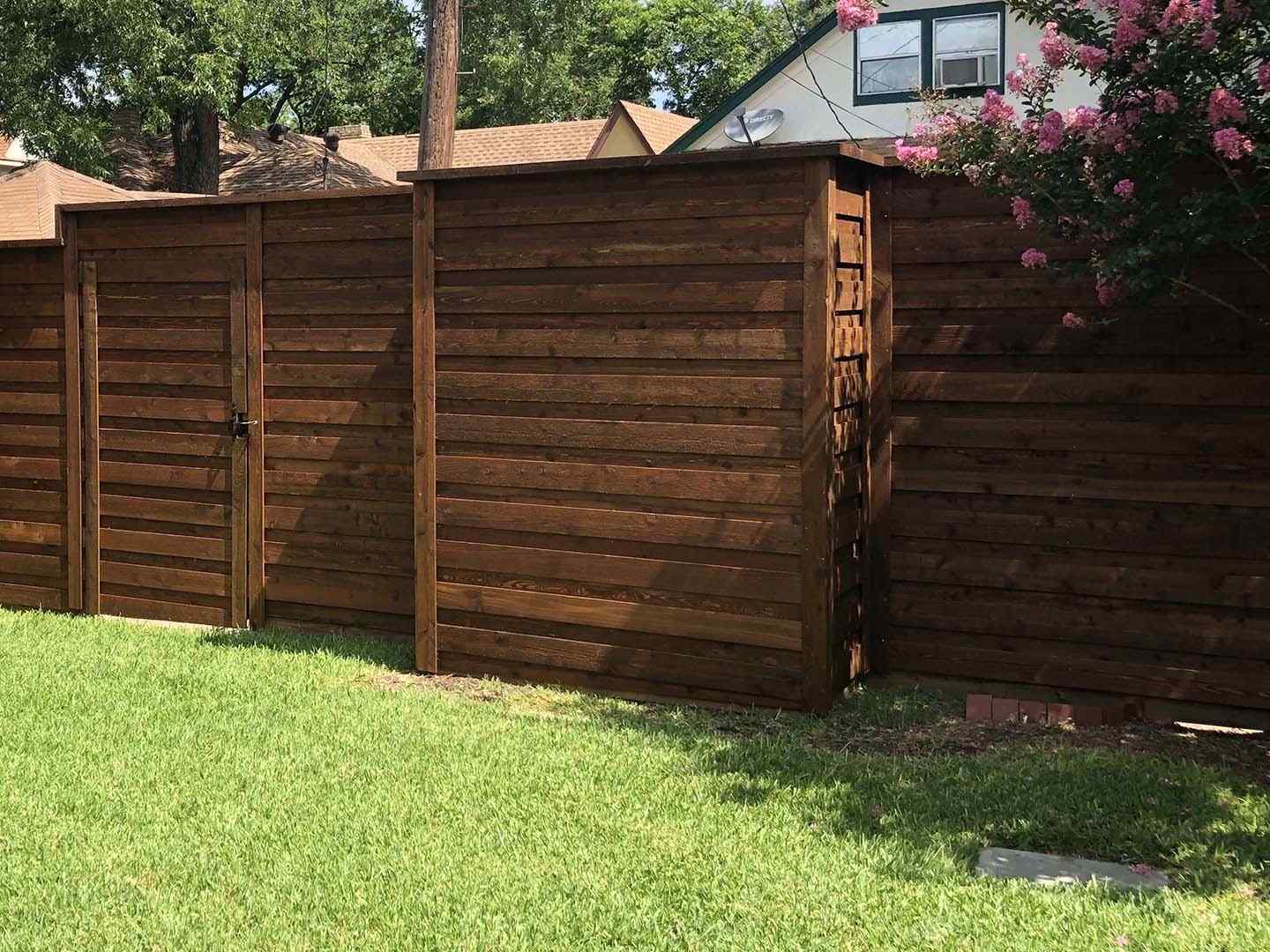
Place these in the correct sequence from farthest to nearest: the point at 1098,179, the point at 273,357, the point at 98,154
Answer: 1. the point at 98,154
2. the point at 273,357
3. the point at 1098,179

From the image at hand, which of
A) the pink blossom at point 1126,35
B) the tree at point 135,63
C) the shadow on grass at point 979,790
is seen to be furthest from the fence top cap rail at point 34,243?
the tree at point 135,63

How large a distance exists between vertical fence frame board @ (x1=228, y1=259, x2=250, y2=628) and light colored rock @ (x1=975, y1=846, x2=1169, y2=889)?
482cm

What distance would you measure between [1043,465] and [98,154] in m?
25.7

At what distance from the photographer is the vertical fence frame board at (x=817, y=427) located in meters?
5.91

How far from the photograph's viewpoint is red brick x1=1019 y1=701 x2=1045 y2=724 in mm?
5934

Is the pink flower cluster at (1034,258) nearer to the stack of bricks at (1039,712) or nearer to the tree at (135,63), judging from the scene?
the stack of bricks at (1039,712)

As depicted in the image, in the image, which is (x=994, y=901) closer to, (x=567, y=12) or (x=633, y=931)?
(x=633, y=931)

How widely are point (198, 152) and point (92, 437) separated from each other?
23.6 metres

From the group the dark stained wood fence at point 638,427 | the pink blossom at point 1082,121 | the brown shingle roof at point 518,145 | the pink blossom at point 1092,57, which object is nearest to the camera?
the pink blossom at point 1092,57

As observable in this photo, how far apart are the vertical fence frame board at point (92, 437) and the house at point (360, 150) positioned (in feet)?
55.0

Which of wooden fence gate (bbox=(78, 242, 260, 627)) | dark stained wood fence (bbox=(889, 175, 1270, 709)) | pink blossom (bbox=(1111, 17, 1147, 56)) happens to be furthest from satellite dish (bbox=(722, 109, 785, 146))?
pink blossom (bbox=(1111, 17, 1147, 56))

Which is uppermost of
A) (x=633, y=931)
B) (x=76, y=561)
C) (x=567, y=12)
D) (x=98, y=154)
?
(x=567, y=12)

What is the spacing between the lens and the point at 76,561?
27.7 ft

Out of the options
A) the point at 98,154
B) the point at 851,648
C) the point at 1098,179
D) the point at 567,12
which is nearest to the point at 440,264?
the point at 851,648
